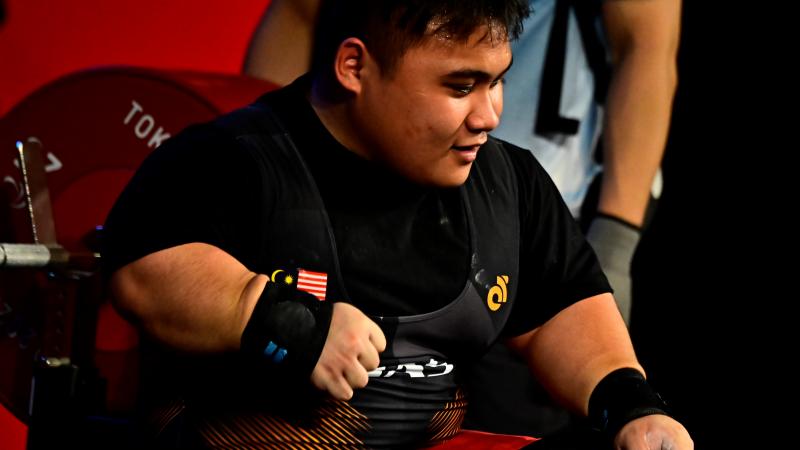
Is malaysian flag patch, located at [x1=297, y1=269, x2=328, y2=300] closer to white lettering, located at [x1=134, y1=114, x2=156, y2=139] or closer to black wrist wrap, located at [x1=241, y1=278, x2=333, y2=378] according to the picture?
black wrist wrap, located at [x1=241, y1=278, x2=333, y2=378]

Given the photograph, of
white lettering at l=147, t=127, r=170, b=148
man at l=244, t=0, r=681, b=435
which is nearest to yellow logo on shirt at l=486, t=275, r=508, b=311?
man at l=244, t=0, r=681, b=435

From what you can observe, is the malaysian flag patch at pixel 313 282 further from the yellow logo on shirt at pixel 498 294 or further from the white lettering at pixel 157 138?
the white lettering at pixel 157 138

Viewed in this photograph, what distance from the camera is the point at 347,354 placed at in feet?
3.50

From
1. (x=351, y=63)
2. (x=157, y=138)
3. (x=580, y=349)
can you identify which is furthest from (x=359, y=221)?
(x=157, y=138)

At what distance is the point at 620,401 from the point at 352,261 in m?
0.30

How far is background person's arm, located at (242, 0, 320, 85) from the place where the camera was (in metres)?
1.86

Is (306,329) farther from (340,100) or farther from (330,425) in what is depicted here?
(340,100)

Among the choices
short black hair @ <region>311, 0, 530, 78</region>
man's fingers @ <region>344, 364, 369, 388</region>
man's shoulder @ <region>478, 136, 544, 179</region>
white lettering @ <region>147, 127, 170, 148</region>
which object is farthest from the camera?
white lettering @ <region>147, 127, 170, 148</region>

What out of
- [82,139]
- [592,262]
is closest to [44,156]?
[82,139]

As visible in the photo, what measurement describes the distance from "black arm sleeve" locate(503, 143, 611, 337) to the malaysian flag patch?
10.1 inches

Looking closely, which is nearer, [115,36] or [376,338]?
[376,338]

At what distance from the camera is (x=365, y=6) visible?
121cm

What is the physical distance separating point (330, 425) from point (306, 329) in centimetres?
17

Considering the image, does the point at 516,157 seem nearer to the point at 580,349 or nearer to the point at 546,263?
the point at 546,263
